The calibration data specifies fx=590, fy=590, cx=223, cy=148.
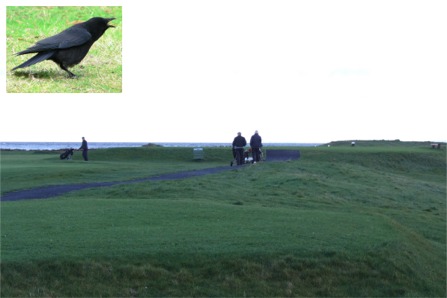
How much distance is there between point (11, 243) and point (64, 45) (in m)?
4.96

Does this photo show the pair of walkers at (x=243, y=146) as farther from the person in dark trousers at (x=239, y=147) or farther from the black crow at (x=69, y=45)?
the black crow at (x=69, y=45)

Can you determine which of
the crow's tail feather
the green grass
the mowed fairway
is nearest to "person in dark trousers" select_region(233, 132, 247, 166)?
the mowed fairway

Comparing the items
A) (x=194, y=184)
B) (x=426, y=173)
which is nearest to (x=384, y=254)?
(x=194, y=184)

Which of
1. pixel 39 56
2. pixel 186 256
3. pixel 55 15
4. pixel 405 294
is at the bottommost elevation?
pixel 405 294

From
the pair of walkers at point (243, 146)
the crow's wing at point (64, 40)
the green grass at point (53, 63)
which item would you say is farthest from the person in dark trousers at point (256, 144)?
the crow's wing at point (64, 40)

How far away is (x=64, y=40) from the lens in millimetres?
11789

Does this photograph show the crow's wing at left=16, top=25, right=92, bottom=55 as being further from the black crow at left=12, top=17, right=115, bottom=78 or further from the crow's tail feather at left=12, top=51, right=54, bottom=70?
the crow's tail feather at left=12, top=51, right=54, bottom=70

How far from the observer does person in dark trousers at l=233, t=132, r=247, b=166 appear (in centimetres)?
3772

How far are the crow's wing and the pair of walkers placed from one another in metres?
25.9

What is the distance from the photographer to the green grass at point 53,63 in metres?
11.9

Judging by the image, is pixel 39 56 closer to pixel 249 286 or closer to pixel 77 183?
pixel 249 286

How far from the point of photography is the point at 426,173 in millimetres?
46188

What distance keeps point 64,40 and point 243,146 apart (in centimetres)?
2713

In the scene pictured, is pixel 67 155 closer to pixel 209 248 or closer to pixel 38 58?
pixel 209 248
